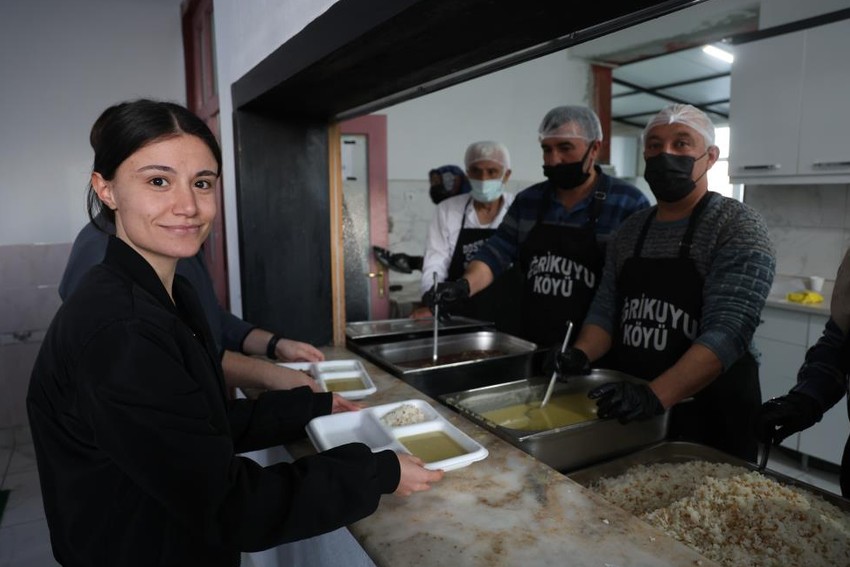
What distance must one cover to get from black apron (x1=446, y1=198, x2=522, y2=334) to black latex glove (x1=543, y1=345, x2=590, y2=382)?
1.60 metres

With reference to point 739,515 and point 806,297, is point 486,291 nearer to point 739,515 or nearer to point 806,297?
point 806,297

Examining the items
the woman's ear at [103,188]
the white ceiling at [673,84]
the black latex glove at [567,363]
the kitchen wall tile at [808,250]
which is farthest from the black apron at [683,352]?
the white ceiling at [673,84]

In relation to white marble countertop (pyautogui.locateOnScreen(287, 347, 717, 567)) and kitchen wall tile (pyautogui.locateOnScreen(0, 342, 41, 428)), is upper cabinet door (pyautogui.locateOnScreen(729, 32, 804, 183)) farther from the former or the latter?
kitchen wall tile (pyautogui.locateOnScreen(0, 342, 41, 428))

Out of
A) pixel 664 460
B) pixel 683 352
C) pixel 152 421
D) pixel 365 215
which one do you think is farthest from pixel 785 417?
pixel 365 215

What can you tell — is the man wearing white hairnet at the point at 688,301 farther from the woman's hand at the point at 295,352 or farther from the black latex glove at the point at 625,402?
the woman's hand at the point at 295,352

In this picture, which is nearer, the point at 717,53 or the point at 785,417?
the point at 785,417

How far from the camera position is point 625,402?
145 cm

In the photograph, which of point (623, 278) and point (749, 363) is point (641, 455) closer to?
point (749, 363)

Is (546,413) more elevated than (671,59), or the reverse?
(671,59)

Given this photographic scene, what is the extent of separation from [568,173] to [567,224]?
22 centimetres

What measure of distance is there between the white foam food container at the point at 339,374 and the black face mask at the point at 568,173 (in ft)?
3.86

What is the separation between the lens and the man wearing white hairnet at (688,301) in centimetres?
157

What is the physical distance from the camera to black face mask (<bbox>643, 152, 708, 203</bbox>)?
1814 mm

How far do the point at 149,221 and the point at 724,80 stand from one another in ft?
25.5
